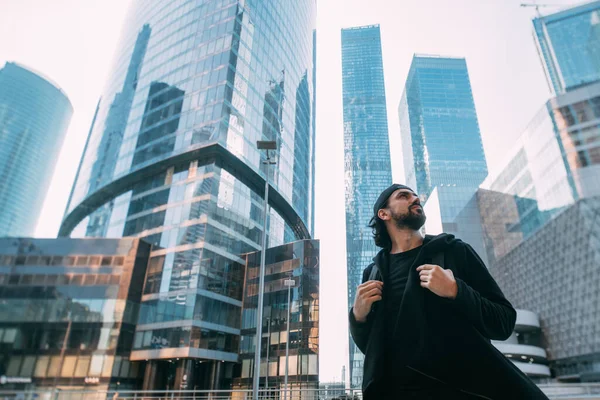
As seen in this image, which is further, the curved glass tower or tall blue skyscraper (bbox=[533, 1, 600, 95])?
tall blue skyscraper (bbox=[533, 1, 600, 95])

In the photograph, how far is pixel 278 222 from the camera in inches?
Answer: 2112

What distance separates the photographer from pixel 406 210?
2488mm

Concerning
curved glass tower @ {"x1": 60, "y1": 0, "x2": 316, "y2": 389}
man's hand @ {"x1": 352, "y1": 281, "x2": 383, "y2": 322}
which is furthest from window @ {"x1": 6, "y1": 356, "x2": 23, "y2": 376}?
man's hand @ {"x1": 352, "y1": 281, "x2": 383, "y2": 322}

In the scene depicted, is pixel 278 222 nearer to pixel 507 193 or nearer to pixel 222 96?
pixel 222 96

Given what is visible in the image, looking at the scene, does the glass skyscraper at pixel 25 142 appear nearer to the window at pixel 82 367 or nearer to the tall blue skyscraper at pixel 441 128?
the window at pixel 82 367

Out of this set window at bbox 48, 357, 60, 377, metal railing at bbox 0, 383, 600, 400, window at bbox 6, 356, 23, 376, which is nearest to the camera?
metal railing at bbox 0, 383, 600, 400

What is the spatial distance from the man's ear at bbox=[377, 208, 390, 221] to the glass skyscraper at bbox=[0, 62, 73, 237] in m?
94.4

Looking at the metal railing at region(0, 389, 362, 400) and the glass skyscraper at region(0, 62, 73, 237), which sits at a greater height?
the glass skyscraper at region(0, 62, 73, 237)

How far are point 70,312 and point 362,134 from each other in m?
128

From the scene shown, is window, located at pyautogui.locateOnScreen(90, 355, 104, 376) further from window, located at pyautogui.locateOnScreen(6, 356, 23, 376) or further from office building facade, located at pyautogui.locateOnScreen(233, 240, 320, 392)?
office building facade, located at pyautogui.locateOnScreen(233, 240, 320, 392)

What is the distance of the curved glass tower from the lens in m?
37.0

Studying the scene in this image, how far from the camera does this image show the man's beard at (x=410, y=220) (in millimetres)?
2434

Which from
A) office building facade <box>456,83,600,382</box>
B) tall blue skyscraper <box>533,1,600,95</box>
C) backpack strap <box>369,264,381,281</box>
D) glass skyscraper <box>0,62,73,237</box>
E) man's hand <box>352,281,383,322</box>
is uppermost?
tall blue skyscraper <box>533,1,600,95</box>

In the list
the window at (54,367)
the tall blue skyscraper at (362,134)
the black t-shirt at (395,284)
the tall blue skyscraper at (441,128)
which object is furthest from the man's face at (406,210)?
the tall blue skyscraper at (362,134)
